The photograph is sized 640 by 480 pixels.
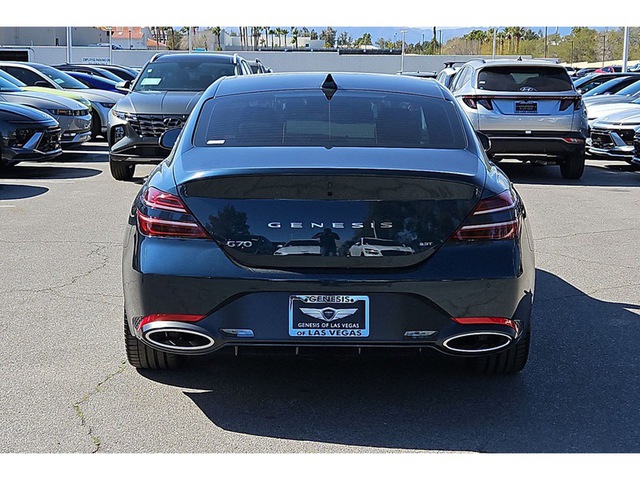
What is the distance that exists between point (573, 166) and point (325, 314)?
35.0 ft

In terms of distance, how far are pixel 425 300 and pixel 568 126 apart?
9.89 metres

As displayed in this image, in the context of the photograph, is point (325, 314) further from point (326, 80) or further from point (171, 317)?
point (326, 80)

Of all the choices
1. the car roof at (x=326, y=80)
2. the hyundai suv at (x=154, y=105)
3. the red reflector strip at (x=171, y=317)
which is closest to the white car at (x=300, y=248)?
the red reflector strip at (x=171, y=317)

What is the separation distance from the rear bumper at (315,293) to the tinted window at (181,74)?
9656 millimetres

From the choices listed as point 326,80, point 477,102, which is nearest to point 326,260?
point 326,80

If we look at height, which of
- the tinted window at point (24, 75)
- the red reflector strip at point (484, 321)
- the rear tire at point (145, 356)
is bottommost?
the rear tire at point (145, 356)

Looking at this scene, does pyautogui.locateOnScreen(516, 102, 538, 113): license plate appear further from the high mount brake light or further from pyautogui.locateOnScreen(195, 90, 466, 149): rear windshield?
the high mount brake light

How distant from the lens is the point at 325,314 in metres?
4.03

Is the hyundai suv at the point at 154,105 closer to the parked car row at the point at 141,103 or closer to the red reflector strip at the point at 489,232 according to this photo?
the parked car row at the point at 141,103

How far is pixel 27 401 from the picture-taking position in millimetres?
4363

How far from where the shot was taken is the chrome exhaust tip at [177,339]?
412 cm

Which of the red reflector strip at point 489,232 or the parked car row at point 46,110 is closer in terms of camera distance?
the red reflector strip at point 489,232
